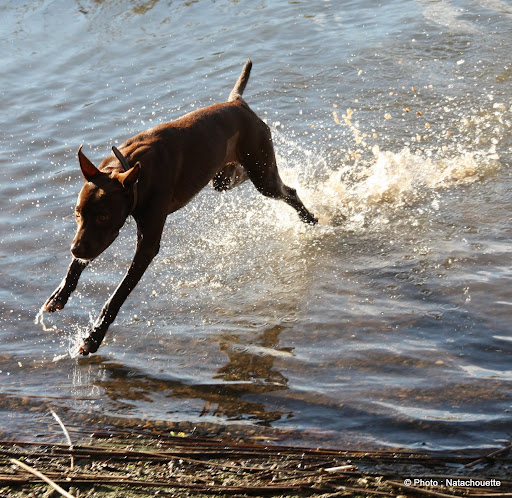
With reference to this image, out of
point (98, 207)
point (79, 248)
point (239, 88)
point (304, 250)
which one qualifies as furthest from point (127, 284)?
point (239, 88)

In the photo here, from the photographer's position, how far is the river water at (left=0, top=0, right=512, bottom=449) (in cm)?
454

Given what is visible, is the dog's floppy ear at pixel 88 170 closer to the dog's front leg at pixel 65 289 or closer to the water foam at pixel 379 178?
the dog's front leg at pixel 65 289

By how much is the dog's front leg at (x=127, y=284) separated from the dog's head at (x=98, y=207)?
51 centimetres

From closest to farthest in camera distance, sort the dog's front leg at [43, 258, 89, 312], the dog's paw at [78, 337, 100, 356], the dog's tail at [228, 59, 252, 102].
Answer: the dog's paw at [78, 337, 100, 356], the dog's front leg at [43, 258, 89, 312], the dog's tail at [228, 59, 252, 102]

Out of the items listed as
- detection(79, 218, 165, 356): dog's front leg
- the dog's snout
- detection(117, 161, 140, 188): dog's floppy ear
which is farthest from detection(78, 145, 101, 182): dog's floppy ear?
detection(79, 218, 165, 356): dog's front leg

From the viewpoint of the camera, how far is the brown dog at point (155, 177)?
4.62m

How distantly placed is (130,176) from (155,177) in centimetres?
60

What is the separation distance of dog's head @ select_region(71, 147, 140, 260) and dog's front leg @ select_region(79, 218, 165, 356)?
51cm


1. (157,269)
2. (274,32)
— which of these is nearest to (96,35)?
(274,32)

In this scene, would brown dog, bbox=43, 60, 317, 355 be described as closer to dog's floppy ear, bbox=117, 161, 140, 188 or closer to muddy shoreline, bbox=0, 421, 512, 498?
dog's floppy ear, bbox=117, 161, 140, 188

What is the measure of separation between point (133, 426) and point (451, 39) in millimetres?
9084

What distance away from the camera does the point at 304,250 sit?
6.77m

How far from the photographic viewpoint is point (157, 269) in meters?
6.59

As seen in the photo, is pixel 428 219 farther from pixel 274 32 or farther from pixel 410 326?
pixel 274 32
